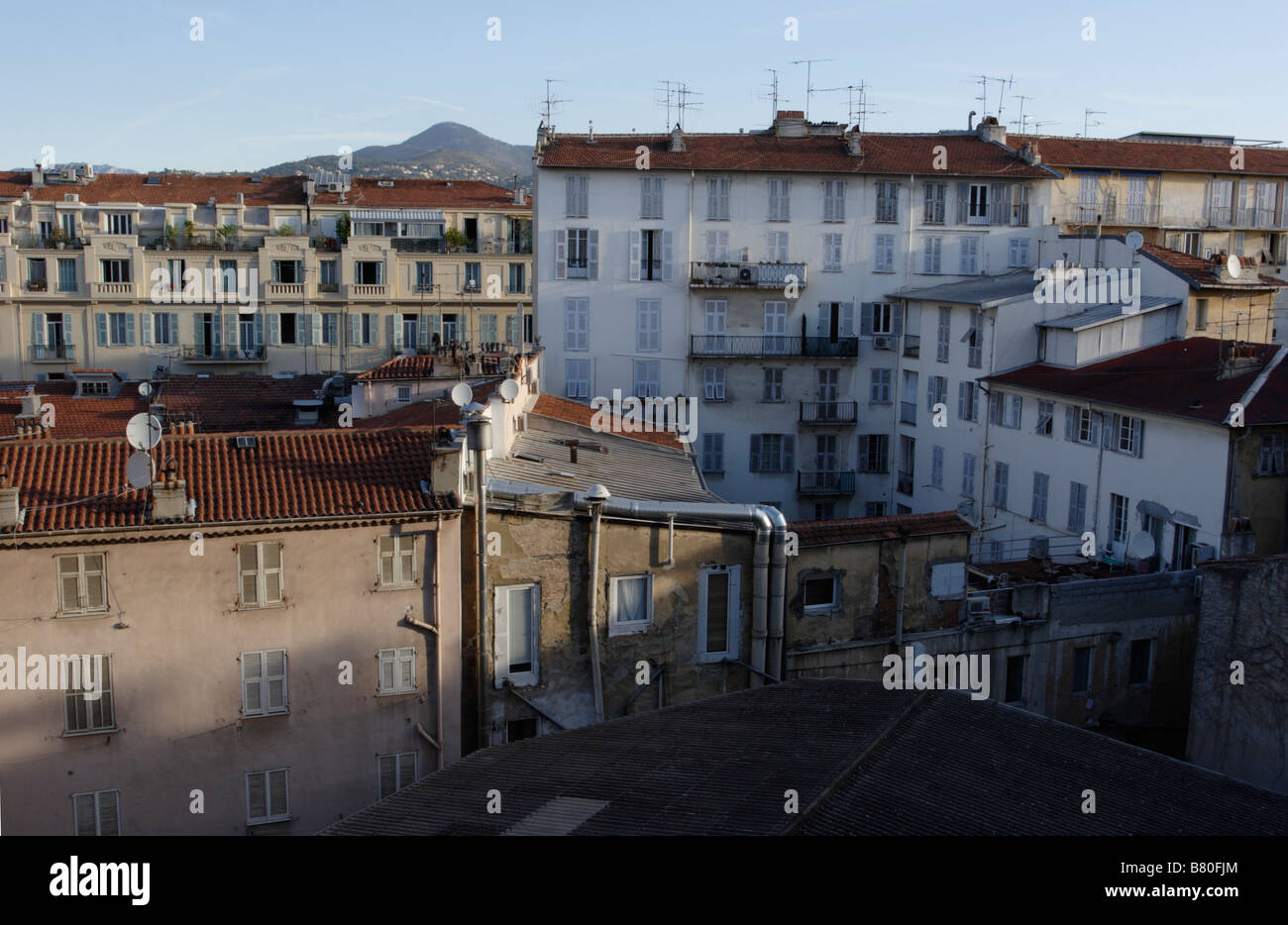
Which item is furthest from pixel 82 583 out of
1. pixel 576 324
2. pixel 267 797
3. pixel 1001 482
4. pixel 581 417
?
pixel 576 324

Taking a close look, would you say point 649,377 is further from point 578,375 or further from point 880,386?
point 880,386

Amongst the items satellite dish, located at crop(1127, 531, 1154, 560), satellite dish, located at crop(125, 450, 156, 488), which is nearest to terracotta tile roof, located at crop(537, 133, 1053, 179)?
satellite dish, located at crop(1127, 531, 1154, 560)

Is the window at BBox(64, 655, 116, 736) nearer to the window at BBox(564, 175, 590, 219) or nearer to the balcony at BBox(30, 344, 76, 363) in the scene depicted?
the window at BBox(564, 175, 590, 219)

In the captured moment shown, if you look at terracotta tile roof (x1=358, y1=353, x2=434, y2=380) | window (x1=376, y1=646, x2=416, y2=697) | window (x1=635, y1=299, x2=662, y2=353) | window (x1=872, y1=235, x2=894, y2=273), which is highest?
window (x1=872, y1=235, x2=894, y2=273)

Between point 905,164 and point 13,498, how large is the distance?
36.6m

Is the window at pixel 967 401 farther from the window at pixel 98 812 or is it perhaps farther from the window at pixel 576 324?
the window at pixel 98 812

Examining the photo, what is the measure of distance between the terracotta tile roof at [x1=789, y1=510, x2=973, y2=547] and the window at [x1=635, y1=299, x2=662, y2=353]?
21.4 m

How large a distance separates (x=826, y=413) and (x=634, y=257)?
9.36m

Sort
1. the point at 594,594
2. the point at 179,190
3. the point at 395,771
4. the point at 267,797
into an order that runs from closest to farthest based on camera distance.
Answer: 1. the point at 267,797
2. the point at 395,771
3. the point at 594,594
4. the point at 179,190

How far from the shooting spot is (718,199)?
48.1 meters

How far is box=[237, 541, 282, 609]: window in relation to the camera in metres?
22.6

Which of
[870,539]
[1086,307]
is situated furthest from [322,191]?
[870,539]

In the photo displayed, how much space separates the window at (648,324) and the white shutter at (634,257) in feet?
3.03
